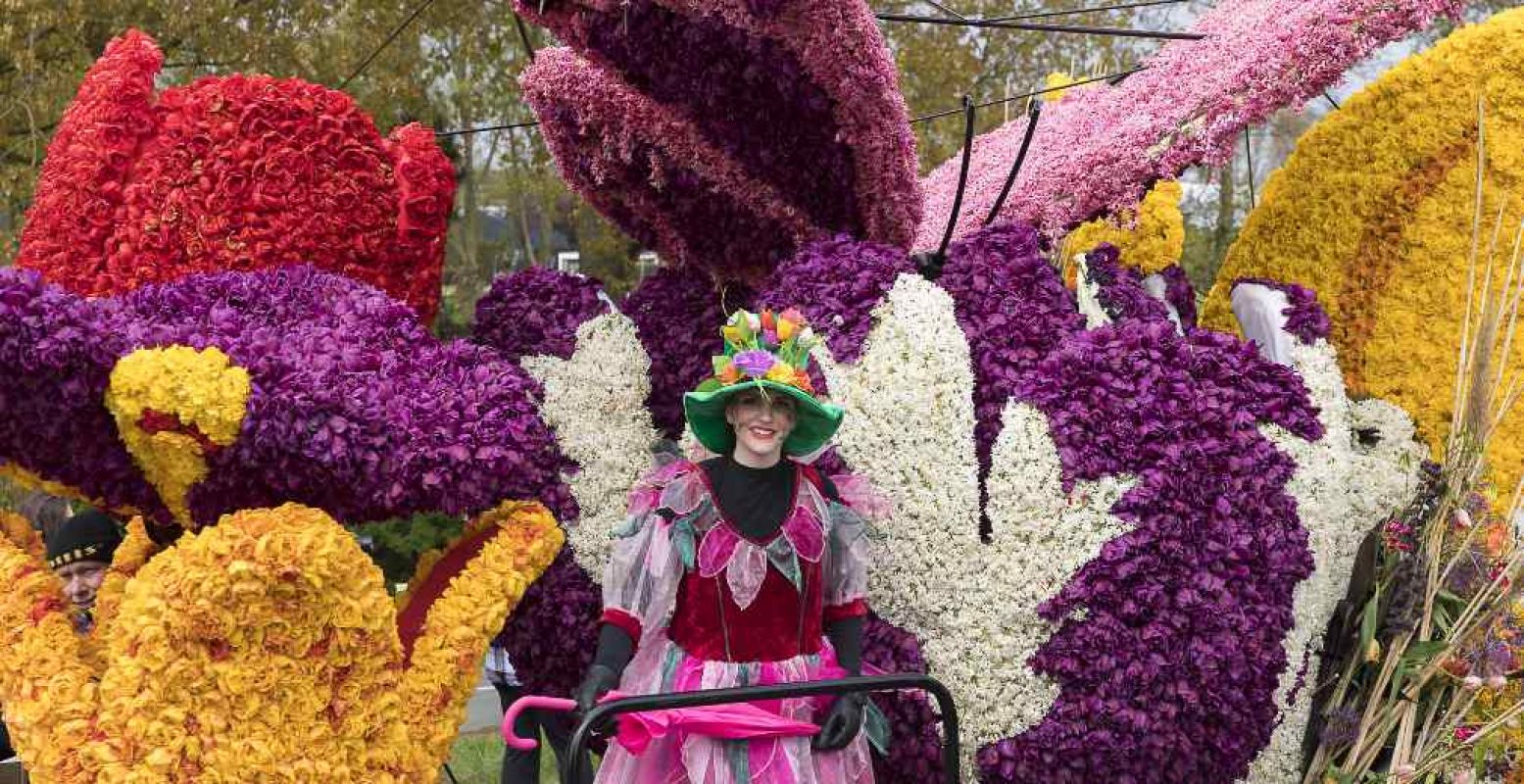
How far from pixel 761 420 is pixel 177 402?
3.54 ft

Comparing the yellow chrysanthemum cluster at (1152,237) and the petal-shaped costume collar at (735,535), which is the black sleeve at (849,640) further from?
the yellow chrysanthemum cluster at (1152,237)

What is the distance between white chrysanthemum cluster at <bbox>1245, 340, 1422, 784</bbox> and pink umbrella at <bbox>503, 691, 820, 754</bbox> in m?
1.17

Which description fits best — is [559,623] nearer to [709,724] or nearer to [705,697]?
[709,724]

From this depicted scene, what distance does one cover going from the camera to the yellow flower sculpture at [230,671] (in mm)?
2396

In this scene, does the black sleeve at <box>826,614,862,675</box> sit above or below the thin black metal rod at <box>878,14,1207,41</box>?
below

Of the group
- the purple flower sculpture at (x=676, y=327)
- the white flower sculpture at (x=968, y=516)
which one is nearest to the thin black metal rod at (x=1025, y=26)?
the white flower sculpture at (x=968, y=516)

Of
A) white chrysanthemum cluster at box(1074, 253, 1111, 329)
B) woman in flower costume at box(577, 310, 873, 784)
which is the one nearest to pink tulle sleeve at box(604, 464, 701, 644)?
woman in flower costume at box(577, 310, 873, 784)

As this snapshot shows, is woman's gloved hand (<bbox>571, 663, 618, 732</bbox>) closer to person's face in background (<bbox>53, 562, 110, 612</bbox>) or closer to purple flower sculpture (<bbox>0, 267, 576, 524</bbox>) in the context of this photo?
purple flower sculpture (<bbox>0, 267, 576, 524</bbox>)

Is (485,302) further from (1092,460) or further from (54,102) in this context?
(54,102)

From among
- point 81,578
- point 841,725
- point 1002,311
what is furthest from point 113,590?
point 1002,311

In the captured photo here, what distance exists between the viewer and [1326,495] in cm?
329

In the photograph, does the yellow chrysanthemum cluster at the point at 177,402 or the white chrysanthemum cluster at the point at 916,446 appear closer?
the yellow chrysanthemum cluster at the point at 177,402

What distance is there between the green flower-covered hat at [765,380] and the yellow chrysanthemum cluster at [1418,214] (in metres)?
1.85

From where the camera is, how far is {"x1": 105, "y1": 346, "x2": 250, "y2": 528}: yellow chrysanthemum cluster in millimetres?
2406
